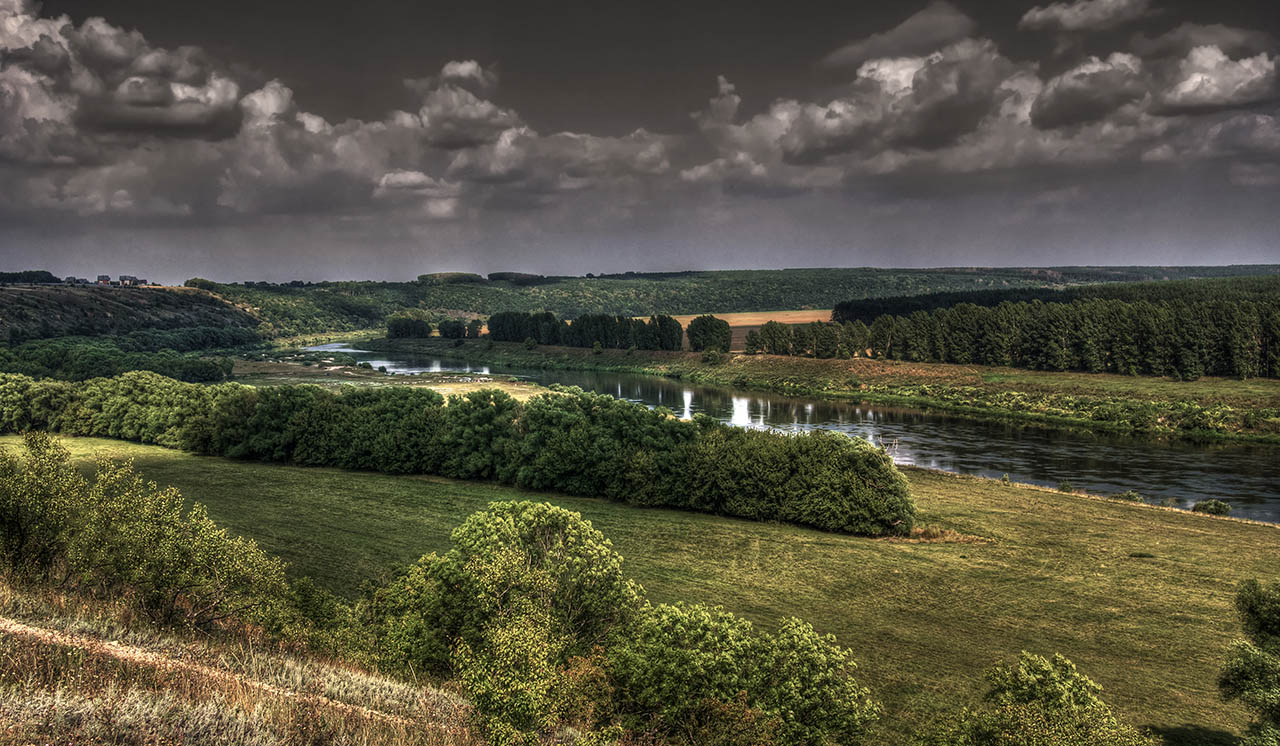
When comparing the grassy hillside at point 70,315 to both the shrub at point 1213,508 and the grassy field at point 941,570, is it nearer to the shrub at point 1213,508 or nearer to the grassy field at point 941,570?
the grassy field at point 941,570

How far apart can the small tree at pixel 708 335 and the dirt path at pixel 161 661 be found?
469ft

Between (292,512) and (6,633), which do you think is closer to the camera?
(6,633)

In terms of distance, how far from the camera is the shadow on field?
79.8 feet

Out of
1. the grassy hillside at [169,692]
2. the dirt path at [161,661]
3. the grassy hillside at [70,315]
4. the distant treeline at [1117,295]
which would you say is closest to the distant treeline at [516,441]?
the grassy hillside at [169,692]

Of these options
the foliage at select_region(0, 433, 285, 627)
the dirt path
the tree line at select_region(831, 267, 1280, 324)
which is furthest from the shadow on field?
the tree line at select_region(831, 267, 1280, 324)

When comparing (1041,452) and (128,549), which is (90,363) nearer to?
(128,549)

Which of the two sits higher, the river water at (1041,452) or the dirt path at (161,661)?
the dirt path at (161,661)

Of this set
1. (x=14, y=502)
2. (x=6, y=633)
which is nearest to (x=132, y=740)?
(x=6, y=633)

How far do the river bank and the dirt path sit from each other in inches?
3578

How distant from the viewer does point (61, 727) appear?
10.5 meters

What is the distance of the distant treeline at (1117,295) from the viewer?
489 feet

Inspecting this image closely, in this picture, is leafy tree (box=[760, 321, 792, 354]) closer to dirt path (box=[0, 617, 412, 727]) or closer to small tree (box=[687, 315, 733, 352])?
small tree (box=[687, 315, 733, 352])

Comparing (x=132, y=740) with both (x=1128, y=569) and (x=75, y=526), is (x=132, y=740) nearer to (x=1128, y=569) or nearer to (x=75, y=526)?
(x=75, y=526)

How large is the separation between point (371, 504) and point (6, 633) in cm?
4428
